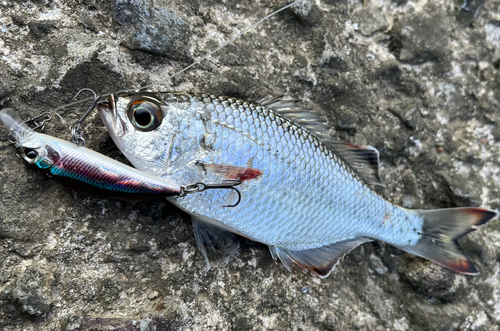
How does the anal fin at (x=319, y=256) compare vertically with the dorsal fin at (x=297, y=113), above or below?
below

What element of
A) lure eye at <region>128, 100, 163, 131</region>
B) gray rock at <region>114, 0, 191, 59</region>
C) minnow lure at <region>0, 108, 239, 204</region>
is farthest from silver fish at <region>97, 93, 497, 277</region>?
gray rock at <region>114, 0, 191, 59</region>

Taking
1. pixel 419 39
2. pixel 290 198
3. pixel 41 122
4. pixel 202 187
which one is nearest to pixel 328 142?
pixel 290 198

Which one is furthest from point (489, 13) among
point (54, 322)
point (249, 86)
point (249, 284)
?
point (54, 322)

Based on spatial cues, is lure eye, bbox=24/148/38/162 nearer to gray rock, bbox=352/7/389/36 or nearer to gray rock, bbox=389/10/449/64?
gray rock, bbox=352/7/389/36

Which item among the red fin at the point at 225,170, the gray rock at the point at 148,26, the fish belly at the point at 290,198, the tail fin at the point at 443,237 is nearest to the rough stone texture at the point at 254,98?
the gray rock at the point at 148,26

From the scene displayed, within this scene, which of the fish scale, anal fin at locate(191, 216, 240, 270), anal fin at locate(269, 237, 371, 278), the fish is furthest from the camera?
anal fin at locate(269, 237, 371, 278)

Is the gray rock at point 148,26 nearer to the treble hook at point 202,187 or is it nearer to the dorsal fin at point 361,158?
the treble hook at point 202,187

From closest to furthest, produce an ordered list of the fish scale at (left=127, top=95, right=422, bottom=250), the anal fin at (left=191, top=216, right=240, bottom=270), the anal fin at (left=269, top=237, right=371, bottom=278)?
the fish scale at (left=127, top=95, right=422, bottom=250) → the anal fin at (left=191, top=216, right=240, bottom=270) → the anal fin at (left=269, top=237, right=371, bottom=278)
